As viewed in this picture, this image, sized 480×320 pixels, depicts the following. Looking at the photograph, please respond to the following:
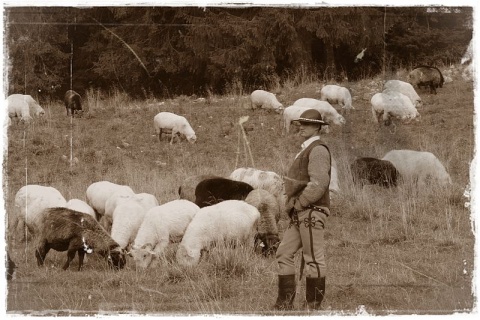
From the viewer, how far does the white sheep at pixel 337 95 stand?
1659cm

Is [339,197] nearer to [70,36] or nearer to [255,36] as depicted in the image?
[255,36]

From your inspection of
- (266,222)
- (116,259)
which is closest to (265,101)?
(266,222)

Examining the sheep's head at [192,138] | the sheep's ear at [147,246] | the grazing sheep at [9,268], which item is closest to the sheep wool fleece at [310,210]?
the sheep's ear at [147,246]

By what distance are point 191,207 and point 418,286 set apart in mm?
3571

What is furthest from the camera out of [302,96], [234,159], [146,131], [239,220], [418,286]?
[302,96]

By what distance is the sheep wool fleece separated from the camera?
23.1ft

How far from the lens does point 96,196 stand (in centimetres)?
1182

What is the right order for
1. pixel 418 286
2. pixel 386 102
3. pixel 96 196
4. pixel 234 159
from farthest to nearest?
pixel 386 102 < pixel 234 159 < pixel 96 196 < pixel 418 286

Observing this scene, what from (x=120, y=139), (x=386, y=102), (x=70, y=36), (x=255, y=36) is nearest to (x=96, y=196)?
(x=120, y=139)

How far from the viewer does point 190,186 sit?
39.7 feet

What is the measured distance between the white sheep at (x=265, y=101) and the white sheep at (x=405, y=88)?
2570 millimetres

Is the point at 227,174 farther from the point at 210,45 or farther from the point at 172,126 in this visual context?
the point at 172,126

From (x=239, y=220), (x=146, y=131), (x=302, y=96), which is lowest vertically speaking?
(x=239, y=220)

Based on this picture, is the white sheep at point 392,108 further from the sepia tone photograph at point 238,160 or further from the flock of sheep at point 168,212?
the flock of sheep at point 168,212
